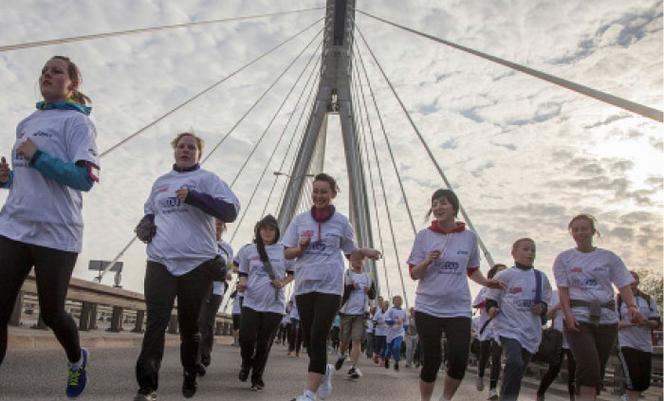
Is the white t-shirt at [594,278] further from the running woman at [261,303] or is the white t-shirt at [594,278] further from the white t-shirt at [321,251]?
the running woman at [261,303]

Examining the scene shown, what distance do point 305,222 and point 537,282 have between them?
2.59 meters

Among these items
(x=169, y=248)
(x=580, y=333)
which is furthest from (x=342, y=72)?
(x=169, y=248)

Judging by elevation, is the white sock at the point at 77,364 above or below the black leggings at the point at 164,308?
below

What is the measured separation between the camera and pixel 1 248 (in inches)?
158

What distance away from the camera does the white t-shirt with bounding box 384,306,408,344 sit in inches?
718

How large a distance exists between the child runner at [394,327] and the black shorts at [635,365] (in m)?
9.90

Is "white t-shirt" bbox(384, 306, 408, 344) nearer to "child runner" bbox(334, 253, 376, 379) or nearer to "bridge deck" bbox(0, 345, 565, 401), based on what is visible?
"child runner" bbox(334, 253, 376, 379)

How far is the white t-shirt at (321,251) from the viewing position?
5.61 metres

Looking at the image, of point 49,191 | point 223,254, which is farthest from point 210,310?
point 49,191

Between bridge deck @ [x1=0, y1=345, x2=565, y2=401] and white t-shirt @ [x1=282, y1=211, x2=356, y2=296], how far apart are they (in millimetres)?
1360

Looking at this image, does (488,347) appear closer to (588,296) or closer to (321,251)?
(588,296)

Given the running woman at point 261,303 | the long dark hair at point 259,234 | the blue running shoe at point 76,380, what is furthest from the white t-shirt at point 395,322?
the blue running shoe at point 76,380

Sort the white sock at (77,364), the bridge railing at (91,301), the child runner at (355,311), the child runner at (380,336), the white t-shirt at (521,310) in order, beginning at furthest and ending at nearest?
the child runner at (380,336) < the child runner at (355,311) < the bridge railing at (91,301) < the white t-shirt at (521,310) < the white sock at (77,364)

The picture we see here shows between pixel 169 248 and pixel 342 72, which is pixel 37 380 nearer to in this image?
pixel 169 248
